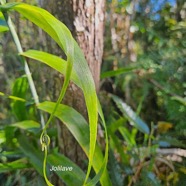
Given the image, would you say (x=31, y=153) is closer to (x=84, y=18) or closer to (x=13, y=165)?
(x=13, y=165)

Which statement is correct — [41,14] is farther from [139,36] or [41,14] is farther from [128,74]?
[139,36]

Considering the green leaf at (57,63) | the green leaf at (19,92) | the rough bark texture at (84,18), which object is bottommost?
the green leaf at (19,92)

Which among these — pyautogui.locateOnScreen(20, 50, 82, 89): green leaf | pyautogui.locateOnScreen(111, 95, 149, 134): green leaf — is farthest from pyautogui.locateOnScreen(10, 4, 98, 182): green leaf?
pyautogui.locateOnScreen(111, 95, 149, 134): green leaf

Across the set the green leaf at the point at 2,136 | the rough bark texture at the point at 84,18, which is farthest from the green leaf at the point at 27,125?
the rough bark texture at the point at 84,18

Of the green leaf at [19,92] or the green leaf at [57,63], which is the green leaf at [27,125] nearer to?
the green leaf at [19,92]

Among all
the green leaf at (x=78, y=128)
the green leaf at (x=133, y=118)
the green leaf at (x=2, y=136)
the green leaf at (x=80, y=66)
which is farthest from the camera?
the green leaf at (x=133, y=118)

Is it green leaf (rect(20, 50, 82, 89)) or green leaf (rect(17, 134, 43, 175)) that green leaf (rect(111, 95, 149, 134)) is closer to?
green leaf (rect(17, 134, 43, 175))

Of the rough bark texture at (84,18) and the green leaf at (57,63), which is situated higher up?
the rough bark texture at (84,18)

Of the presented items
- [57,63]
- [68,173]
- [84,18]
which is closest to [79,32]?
[84,18]

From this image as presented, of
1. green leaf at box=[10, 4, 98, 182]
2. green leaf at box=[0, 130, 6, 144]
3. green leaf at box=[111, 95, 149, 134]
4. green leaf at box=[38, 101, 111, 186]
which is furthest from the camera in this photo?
green leaf at box=[111, 95, 149, 134]
